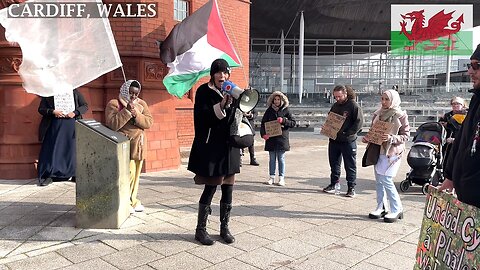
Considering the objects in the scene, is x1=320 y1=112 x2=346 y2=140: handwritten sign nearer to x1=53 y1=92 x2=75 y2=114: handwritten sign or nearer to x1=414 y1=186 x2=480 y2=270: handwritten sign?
x1=414 y1=186 x2=480 y2=270: handwritten sign

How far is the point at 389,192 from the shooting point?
545cm

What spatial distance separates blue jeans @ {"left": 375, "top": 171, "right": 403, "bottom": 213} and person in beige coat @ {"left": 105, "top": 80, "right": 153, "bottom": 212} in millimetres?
3272

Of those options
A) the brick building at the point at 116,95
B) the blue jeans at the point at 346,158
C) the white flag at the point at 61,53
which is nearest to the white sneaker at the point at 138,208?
the white flag at the point at 61,53

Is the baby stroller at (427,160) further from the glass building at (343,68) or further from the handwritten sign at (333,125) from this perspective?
the glass building at (343,68)

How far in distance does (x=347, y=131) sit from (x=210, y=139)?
327 centimetres

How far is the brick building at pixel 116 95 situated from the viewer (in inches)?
283

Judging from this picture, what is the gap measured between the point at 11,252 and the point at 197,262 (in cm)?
189

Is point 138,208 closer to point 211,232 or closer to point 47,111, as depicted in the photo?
point 211,232

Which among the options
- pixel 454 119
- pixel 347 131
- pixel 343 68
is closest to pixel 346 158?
pixel 347 131

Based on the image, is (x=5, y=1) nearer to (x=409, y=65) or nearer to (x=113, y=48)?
(x=113, y=48)

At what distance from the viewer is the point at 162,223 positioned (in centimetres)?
500

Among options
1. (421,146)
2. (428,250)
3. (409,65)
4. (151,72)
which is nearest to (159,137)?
(151,72)

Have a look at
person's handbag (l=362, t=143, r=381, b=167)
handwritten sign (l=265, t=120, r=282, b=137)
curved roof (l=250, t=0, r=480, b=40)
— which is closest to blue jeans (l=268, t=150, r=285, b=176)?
handwritten sign (l=265, t=120, r=282, b=137)

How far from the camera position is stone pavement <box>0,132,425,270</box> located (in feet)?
12.7
